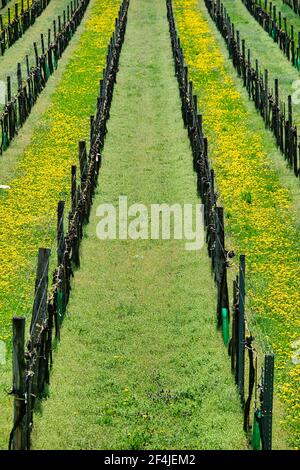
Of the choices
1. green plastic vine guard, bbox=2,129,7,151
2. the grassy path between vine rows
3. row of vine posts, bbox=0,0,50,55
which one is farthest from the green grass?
row of vine posts, bbox=0,0,50,55

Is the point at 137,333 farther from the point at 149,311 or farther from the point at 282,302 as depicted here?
the point at 282,302

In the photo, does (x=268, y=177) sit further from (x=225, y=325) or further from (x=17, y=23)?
(x=17, y=23)

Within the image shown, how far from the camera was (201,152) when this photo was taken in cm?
2859

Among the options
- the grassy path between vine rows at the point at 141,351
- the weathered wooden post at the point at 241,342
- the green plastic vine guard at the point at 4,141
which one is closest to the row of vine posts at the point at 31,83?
the green plastic vine guard at the point at 4,141

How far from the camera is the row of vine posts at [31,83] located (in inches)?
1310

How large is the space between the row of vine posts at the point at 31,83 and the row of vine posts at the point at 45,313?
4049 mm

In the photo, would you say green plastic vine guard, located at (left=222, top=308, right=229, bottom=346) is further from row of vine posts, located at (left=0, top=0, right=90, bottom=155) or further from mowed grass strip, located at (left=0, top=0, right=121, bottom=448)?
row of vine posts, located at (left=0, top=0, right=90, bottom=155)

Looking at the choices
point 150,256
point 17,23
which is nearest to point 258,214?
point 150,256

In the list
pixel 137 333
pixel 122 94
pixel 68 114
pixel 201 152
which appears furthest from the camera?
pixel 122 94

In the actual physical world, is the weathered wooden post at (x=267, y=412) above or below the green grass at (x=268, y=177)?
above

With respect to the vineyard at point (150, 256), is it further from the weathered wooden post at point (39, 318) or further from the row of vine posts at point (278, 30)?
the row of vine posts at point (278, 30)
